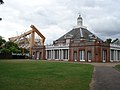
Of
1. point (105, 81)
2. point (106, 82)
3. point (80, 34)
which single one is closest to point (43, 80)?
point (106, 82)

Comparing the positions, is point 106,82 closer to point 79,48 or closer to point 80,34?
point 79,48

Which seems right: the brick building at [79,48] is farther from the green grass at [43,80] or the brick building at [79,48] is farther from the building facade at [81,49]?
the green grass at [43,80]

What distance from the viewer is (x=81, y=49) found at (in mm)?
65062

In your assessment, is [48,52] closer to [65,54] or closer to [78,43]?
[65,54]

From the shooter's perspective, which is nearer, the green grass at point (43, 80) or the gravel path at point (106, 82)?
the green grass at point (43, 80)

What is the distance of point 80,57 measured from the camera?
6538 cm

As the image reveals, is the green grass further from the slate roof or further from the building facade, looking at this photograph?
the slate roof

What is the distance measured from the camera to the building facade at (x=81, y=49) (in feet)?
205

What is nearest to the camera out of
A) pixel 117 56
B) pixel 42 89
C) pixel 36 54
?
pixel 42 89

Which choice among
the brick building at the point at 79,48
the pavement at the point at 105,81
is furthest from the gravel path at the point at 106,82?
the brick building at the point at 79,48

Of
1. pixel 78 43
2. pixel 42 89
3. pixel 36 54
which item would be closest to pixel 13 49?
pixel 36 54

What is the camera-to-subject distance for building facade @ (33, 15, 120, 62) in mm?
62344

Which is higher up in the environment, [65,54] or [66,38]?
[66,38]

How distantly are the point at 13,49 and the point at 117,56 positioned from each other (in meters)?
33.6
